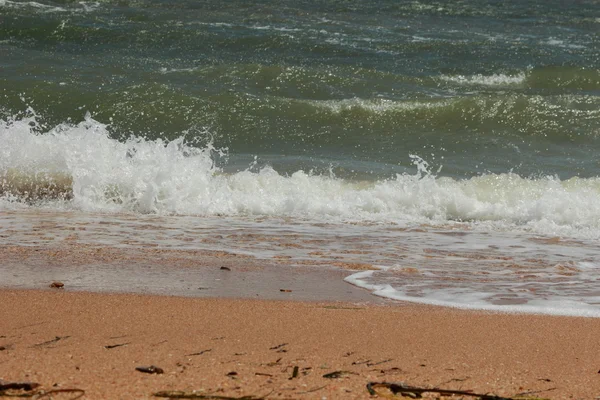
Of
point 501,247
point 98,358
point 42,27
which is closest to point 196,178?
point 501,247

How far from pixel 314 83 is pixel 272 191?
5.50 metres

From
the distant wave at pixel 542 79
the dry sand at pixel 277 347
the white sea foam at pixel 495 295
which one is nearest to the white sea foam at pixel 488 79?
the distant wave at pixel 542 79

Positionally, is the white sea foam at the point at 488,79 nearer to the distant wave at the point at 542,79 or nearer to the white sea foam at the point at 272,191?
the distant wave at the point at 542,79

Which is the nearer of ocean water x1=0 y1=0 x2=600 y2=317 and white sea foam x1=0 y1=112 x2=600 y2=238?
ocean water x1=0 y1=0 x2=600 y2=317

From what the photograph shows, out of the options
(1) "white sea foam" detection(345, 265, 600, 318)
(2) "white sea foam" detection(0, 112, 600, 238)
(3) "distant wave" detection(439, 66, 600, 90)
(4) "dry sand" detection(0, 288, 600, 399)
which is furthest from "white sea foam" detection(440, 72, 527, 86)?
(4) "dry sand" detection(0, 288, 600, 399)

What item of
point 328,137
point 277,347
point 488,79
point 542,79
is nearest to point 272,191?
point 328,137

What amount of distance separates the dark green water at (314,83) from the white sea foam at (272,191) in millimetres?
1009

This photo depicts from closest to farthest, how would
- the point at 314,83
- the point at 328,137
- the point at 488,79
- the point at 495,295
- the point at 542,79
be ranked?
1. the point at 495,295
2. the point at 328,137
3. the point at 314,83
4. the point at 488,79
5. the point at 542,79

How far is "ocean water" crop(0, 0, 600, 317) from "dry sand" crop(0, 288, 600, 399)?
0.60m

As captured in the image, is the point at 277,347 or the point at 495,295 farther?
the point at 495,295

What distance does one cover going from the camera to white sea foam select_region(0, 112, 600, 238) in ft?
24.5

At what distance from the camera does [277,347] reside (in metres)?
3.22

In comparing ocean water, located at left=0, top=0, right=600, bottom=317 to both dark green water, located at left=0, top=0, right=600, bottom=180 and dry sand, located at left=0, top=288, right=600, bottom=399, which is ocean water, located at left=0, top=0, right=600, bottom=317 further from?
dry sand, located at left=0, top=288, right=600, bottom=399

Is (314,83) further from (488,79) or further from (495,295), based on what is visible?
(495,295)
